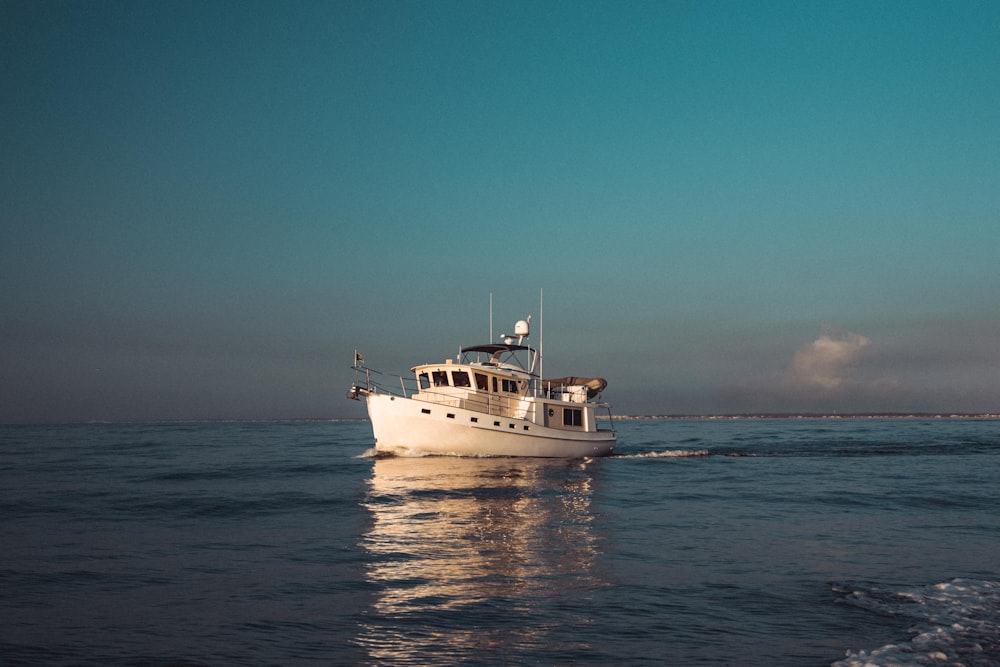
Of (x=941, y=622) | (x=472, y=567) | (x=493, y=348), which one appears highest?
(x=493, y=348)

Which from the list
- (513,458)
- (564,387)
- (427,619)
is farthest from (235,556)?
(564,387)

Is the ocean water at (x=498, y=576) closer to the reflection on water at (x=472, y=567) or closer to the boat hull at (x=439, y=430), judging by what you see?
the reflection on water at (x=472, y=567)

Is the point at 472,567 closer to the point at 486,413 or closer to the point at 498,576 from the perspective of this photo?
the point at 498,576

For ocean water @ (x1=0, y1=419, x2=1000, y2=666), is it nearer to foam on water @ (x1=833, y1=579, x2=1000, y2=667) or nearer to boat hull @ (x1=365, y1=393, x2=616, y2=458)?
foam on water @ (x1=833, y1=579, x2=1000, y2=667)

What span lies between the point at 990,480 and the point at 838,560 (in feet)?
70.6

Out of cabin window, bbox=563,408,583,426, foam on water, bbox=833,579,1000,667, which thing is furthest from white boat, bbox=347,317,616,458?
foam on water, bbox=833,579,1000,667

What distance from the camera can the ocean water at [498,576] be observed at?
294 inches

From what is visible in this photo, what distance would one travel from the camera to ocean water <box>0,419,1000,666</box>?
24.5 ft

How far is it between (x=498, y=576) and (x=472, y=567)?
840mm

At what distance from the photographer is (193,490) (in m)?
24.3

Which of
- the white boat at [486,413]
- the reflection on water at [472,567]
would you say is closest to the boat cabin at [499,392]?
the white boat at [486,413]

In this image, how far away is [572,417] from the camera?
39.0 m

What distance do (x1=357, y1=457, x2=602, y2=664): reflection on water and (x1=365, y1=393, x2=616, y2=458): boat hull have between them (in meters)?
8.76

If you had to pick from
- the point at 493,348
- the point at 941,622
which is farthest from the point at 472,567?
the point at 493,348
